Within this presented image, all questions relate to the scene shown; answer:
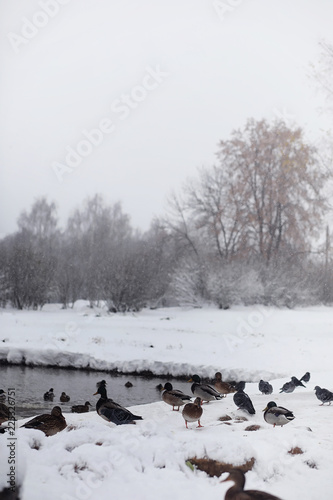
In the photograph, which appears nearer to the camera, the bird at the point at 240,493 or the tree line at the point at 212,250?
the bird at the point at 240,493

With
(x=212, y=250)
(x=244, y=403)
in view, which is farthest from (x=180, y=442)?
A: (x=212, y=250)

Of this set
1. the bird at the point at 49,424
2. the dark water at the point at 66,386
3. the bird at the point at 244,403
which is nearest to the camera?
the bird at the point at 49,424

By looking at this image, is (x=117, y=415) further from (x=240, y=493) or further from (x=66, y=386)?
(x=66, y=386)

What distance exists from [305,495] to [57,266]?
60.0 feet

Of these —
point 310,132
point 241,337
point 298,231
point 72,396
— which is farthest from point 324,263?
point 72,396

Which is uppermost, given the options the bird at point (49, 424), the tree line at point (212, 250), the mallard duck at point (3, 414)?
the tree line at point (212, 250)

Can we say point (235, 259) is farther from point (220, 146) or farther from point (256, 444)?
point (256, 444)

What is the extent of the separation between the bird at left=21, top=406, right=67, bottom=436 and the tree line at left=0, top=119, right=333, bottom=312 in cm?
936

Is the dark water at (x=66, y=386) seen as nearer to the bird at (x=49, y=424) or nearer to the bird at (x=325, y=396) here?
the bird at (x=49, y=424)

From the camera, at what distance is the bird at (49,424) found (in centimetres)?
322

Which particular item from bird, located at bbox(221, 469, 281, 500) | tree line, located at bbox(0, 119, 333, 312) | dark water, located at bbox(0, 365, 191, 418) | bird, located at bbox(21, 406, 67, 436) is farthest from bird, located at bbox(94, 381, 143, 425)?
tree line, located at bbox(0, 119, 333, 312)

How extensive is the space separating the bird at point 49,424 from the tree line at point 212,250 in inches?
368

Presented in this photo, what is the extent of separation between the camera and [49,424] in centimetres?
328

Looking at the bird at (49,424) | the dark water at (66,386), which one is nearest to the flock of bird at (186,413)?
the bird at (49,424)
